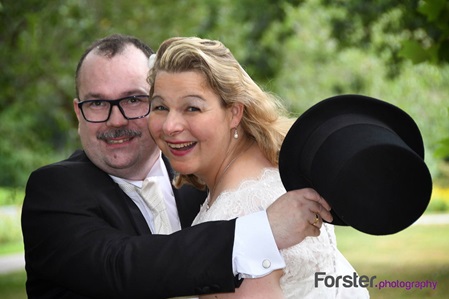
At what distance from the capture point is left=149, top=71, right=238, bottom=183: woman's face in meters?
3.50

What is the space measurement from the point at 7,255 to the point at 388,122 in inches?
687

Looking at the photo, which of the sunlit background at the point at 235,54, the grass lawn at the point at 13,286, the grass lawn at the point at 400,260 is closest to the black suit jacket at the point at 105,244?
the sunlit background at the point at 235,54

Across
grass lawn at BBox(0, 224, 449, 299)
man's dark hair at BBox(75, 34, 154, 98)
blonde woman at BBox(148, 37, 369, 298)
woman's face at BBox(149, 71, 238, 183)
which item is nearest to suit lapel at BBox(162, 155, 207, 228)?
blonde woman at BBox(148, 37, 369, 298)

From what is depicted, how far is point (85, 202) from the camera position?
3.79m

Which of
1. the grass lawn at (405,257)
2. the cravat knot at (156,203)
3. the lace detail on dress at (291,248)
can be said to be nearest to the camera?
the lace detail on dress at (291,248)

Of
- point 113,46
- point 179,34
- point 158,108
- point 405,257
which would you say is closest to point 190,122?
point 158,108

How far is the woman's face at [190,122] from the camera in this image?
3.50 m

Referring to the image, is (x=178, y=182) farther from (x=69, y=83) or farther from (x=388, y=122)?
(x=69, y=83)

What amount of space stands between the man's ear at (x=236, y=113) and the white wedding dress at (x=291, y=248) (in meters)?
0.26

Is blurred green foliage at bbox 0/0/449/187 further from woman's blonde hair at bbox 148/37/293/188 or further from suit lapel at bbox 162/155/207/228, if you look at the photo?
woman's blonde hair at bbox 148/37/293/188

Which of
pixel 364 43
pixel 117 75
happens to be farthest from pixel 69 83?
pixel 117 75

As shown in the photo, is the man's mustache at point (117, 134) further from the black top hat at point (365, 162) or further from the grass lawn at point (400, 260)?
the grass lawn at point (400, 260)

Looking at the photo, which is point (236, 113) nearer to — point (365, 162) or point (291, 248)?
point (291, 248)

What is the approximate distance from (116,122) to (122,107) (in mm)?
87
